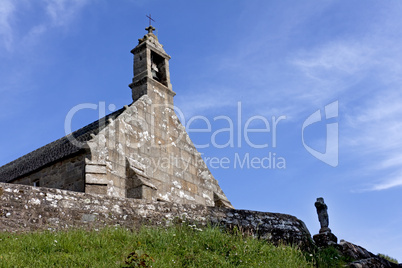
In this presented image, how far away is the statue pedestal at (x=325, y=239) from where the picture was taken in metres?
12.1

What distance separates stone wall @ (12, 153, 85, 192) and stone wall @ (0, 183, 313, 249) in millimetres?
4152

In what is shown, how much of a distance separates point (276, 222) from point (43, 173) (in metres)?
8.32

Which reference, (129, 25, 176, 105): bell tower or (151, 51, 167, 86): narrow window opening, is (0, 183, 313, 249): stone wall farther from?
(151, 51, 167, 86): narrow window opening

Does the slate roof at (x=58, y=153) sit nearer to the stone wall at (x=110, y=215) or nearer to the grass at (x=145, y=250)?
the stone wall at (x=110, y=215)

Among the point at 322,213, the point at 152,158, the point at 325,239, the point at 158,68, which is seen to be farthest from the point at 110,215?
the point at 158,68

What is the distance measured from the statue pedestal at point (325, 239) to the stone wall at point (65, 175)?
21.6 feet

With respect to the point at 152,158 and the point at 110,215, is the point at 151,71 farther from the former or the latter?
the point at 110,215

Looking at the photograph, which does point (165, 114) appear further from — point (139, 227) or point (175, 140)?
point (139, 227)

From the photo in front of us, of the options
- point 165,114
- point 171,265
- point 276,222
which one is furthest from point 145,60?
point 171,265

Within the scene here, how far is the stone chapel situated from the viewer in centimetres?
1449

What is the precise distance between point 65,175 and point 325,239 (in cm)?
792

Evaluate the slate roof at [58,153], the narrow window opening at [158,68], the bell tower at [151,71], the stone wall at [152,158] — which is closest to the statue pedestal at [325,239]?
the stone wall at [152,158]

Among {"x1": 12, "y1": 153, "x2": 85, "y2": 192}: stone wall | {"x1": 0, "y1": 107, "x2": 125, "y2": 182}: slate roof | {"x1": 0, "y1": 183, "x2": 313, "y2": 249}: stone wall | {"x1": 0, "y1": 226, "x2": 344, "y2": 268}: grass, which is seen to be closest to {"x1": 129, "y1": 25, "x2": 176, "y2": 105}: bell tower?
{"x1": 0, "y1": 107, "x2": 125, "y2": 182}: slate roof

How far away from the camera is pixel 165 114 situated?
703 inches
